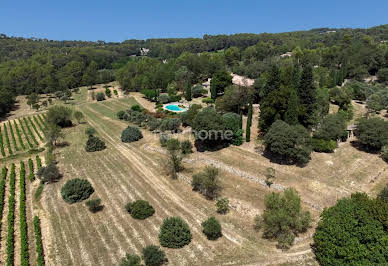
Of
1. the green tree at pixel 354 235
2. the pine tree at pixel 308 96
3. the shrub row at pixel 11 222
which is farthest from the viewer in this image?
the pine tree at pixel 308 96

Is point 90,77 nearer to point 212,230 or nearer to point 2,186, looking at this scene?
point 2,186

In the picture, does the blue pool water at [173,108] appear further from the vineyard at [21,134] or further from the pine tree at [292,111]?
the pine tree at [292,111]

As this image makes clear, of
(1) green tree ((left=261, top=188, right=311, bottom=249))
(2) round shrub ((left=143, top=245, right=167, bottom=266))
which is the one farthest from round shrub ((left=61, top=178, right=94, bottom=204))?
(1) green tree ((left=261, top=188, right=311, bottom=249))

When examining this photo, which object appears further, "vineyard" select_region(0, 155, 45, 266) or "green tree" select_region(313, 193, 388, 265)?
"vineyard" select_region(0, 155, 45, 266)

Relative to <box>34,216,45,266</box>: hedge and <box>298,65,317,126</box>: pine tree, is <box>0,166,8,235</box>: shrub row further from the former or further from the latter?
<box>298,65,317,126</box>: pine tree

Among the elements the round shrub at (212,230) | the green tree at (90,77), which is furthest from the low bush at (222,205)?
the green tree at (90,77)

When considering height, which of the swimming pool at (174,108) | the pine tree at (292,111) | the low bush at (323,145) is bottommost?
the low bush at (323,145)
